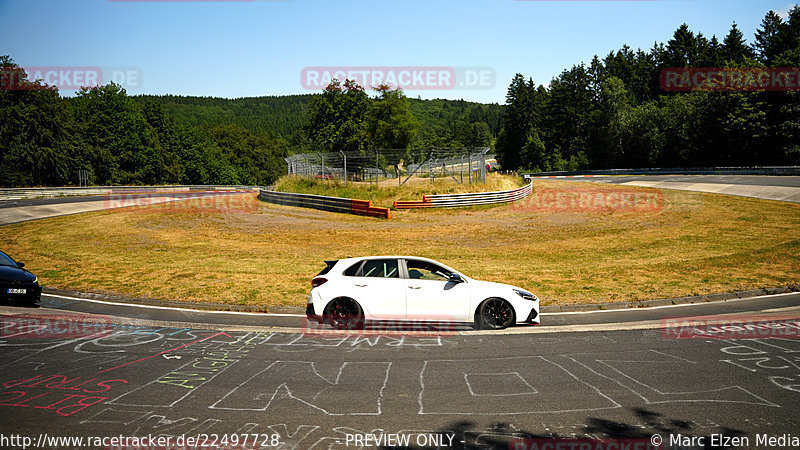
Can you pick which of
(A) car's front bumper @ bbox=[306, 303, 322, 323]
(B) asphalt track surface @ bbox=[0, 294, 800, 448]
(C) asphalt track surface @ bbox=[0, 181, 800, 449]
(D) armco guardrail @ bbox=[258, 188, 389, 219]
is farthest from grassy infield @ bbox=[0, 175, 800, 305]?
(B) asphalt track surface @ bbox=[0, 294, 800, 448]

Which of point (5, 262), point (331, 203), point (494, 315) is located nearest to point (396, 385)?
point (494, 315)

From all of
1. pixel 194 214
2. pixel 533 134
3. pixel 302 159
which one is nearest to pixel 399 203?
pixel 302 159

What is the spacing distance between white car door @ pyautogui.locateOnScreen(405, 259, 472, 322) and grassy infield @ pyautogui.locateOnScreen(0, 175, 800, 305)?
11.9ft

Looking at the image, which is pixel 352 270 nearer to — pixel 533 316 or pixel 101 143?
pixel 533 316

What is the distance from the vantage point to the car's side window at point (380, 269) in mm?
9711

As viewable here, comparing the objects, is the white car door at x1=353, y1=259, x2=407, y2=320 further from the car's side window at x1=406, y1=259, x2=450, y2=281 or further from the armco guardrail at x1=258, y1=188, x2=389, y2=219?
the armco guardrail at x1=258, y1=188, x2=389, y2=219

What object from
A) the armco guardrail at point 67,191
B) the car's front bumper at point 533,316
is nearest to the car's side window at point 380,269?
the car's front bumper at point 533,316

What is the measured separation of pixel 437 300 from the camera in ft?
31.2

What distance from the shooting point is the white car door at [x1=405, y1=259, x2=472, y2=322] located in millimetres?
9508

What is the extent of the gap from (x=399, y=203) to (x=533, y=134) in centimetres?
8641

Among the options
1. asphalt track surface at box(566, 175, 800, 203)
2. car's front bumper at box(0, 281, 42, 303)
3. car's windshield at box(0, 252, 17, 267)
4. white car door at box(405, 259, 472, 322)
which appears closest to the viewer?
white car door at box(405, 259, 472, 322)

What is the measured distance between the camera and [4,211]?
108ft

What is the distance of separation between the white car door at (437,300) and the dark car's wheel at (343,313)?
1058 millimetres

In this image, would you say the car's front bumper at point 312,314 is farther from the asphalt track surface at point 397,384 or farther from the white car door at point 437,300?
the white car door at point 437,300
